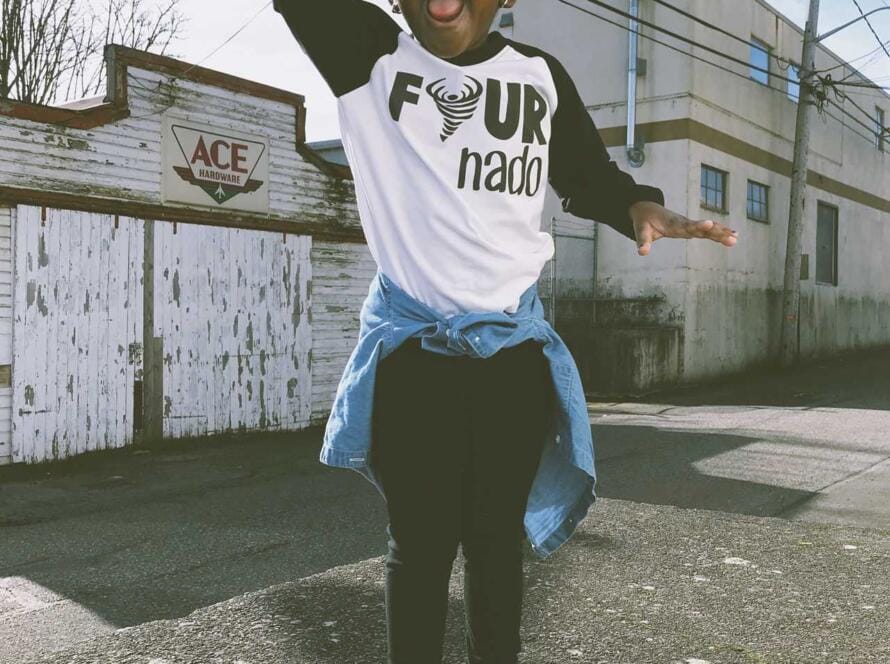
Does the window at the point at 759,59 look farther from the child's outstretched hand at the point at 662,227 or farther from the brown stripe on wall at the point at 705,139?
the child's outstretched hand at the point at 662,227

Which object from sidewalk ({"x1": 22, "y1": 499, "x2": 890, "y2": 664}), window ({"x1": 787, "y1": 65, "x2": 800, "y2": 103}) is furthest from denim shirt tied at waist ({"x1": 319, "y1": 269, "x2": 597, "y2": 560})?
window ({"x1": 787, "y1": 65, "x2": 800, "y2": 103})

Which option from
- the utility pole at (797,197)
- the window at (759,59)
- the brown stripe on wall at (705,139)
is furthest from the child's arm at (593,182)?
the window at (759,59)

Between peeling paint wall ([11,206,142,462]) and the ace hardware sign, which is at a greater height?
the ace hardware sign

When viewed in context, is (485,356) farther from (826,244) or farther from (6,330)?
(826,244)

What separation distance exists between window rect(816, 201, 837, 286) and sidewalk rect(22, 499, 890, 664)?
59.9 feet

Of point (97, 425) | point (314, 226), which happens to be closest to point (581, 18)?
point (314, 226)

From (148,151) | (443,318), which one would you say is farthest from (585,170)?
(148,151)

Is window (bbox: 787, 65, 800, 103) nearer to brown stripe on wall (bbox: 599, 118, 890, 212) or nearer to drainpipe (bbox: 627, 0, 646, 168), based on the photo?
brown stripe on wall (bbox: 599, 118, 890, 212)

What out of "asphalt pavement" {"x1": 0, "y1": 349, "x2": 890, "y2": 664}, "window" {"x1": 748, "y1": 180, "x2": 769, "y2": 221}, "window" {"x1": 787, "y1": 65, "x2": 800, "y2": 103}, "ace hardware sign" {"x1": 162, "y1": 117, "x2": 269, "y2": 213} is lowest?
"asphalt pavement" {"x1": 0, "y1": 349, "x2": 890, "y2": 664}

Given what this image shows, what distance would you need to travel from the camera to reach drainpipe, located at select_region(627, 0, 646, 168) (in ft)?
53.4

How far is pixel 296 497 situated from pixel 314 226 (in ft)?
17.1

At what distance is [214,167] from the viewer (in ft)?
34.1

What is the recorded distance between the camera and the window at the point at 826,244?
21406 mm

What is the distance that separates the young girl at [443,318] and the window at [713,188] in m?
15.3
